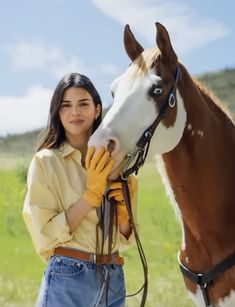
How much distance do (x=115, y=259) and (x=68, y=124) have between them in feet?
2.24

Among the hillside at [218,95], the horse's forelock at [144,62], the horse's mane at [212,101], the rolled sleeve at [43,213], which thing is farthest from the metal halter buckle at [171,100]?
the hillside at [218,95]

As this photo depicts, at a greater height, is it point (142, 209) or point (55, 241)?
point (55, 241)

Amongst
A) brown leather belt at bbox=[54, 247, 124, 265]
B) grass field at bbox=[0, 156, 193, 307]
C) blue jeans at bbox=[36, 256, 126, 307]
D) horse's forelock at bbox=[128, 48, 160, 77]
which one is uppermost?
horse's forelock at bbox=[128, 48, 160, 77]

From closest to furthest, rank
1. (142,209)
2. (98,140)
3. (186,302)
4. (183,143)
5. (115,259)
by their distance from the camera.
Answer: (98,140), (183,143), (115,259), (186,302), (142,209)

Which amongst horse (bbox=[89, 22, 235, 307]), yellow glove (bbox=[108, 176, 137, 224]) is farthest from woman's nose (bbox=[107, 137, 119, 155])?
yellow glove (bbox=[108, 176, 137, 224])

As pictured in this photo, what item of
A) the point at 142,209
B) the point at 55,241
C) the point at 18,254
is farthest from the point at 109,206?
the point at 142,209

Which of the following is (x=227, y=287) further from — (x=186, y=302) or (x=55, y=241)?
(x=186, y=302)

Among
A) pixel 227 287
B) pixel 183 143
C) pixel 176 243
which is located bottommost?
pixel 176 243

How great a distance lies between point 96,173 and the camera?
2684mm

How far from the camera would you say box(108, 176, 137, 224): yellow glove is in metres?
2.85

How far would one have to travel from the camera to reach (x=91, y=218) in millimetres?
2947

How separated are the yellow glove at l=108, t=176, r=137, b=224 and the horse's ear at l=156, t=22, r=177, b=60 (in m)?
0.58

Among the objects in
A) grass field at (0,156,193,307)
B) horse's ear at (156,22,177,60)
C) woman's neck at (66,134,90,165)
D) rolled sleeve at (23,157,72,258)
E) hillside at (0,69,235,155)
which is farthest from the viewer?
hillside at (0,69,235,155)

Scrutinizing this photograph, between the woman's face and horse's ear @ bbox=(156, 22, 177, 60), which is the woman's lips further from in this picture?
horse's ear @ bbox=(156, 22, 177, 60)
